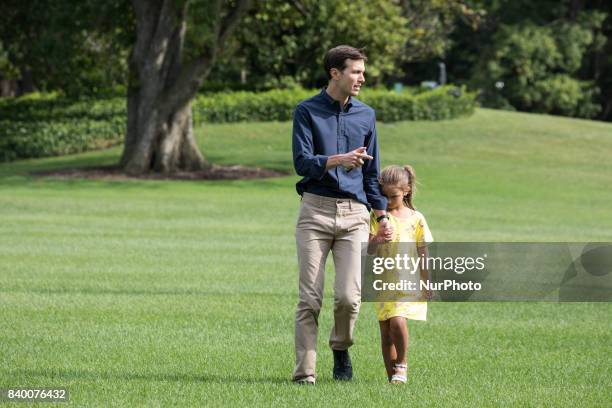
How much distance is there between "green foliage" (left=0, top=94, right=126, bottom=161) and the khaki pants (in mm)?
34484

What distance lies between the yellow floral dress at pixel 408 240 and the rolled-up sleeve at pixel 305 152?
677mm

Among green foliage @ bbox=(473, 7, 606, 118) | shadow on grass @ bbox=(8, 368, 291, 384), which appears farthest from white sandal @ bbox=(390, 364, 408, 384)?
green foliage @ bbox=(473, 7, 606, 118)

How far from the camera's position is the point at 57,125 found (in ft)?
137

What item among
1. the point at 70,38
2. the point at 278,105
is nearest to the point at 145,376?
the point at 70,38

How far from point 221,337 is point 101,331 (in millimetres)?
1055

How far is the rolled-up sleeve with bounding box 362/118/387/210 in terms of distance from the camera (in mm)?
7559

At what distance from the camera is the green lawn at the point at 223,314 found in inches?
295

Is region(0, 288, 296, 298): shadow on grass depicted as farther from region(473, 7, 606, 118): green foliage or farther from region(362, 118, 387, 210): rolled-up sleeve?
region(473, 7, 606, 118): green foliage

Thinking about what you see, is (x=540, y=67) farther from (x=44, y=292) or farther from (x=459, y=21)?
(x=44, y=292)

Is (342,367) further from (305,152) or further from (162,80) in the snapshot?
(162,80)

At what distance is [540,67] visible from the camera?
60.9m

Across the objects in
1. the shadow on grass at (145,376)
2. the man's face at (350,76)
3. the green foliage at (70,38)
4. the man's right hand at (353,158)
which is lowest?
the shadow on grass at (145,376)

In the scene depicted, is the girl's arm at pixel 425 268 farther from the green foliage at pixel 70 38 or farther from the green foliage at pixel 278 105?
the green foliage at pixel 278 105

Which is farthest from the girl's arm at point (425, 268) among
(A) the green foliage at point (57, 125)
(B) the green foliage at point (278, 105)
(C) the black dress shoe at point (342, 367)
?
(B) the green foliage at point (278, 105)
